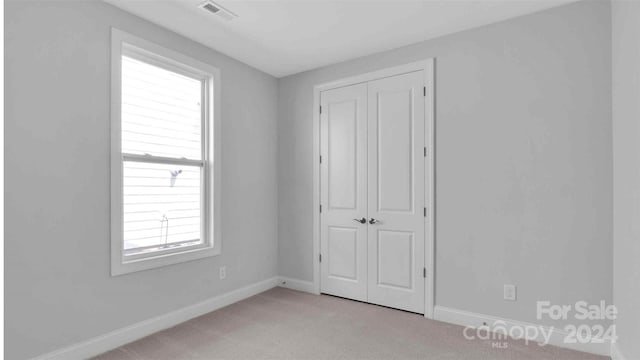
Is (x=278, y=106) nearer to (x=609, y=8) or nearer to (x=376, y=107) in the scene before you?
(x=376, y=107)

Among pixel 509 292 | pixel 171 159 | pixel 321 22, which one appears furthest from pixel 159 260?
pixel 509 292

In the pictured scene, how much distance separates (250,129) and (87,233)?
198 centimetres

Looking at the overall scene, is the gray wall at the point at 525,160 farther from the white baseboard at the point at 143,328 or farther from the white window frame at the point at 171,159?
the white baseboard at the point at 143,328

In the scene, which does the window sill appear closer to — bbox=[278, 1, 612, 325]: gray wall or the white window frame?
the white window frame

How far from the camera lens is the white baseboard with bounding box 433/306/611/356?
8.63 ft

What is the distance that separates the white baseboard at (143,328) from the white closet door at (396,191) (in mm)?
1477

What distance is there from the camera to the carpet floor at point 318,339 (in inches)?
104

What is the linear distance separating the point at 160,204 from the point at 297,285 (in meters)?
1.92

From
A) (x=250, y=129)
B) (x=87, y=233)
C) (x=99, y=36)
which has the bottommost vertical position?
(x=87, y=233)

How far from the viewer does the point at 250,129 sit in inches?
160

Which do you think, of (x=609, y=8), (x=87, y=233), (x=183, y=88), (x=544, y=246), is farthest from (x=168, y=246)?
(x=609, y=8)

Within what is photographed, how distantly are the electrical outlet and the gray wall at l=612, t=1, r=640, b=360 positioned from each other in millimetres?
653

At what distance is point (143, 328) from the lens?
9.59ft

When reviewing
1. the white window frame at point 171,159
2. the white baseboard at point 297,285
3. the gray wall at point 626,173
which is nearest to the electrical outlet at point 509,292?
the gray wall at point 626,173
